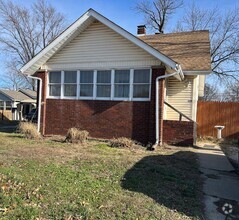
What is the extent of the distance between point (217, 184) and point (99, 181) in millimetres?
2739

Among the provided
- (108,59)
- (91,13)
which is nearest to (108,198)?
(108,59)

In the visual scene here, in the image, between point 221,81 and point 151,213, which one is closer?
point 151,213

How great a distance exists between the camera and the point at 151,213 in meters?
4.36

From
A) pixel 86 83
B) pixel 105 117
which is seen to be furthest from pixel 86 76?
pixel 105 117

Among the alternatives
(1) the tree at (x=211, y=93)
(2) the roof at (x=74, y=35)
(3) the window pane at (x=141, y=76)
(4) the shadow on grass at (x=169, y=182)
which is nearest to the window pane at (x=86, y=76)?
(2) the roof at (x=74, y=35)

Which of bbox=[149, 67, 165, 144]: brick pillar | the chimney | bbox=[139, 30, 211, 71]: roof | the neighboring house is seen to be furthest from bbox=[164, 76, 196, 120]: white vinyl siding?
the neighboring house

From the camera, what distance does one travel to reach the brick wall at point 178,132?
11477mm

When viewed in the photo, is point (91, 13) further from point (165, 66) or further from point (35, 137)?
point (35, 137)

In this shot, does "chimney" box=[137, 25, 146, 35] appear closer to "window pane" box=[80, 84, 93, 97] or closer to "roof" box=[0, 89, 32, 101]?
"window pane" box=[80, 84, 93, 97]

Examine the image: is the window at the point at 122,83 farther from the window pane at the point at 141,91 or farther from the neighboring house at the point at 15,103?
the neighboring house at the point at 15,103

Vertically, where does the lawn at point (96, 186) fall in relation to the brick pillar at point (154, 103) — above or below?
below

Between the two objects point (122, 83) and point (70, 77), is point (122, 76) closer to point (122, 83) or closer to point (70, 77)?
point (122, 83)

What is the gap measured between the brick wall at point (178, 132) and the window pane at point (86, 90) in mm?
3671

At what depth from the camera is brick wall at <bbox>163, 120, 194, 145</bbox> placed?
1148cm
